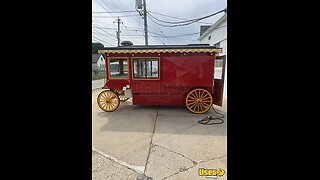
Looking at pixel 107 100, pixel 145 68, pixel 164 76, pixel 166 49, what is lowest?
pixel 107 100

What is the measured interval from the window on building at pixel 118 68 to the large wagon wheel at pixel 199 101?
6.06ft

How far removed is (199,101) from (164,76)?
3.75ft

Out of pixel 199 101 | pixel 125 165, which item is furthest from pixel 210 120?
pixel 125 165

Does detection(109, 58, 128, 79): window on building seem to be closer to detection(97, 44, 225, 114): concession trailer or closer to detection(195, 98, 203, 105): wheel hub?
detection(97, 44, 225, 114): concession trailer

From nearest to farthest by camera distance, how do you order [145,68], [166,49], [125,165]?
Answer: [125,165]
[166,49]
[145,68]

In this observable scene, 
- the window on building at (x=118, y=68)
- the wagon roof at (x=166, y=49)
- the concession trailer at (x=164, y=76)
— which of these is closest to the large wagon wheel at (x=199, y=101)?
the concession trailer at (x=164, y=76)

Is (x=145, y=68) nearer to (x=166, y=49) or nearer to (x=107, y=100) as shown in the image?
(x=166, y=49)

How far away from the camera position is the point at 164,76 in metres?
4.68

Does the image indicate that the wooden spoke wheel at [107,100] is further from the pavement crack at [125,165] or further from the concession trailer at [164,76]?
the pavement crack at [125,165]

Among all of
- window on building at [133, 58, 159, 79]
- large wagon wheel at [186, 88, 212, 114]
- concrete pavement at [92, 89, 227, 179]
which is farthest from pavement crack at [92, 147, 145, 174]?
large wagon wheel at [186, 88, 212, 114]

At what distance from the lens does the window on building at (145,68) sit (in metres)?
4.77
